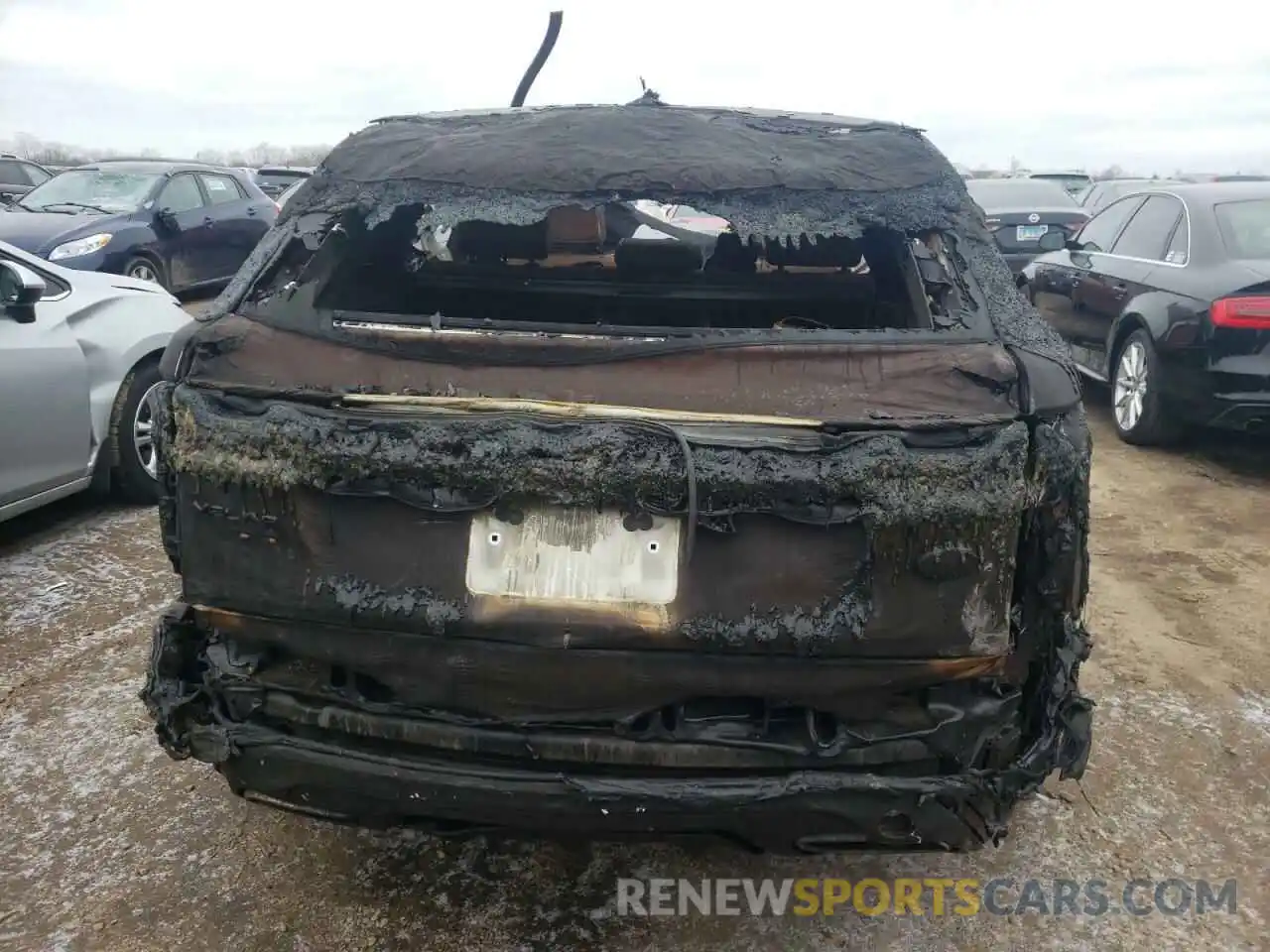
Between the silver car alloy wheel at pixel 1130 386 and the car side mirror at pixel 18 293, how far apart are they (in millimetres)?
5639

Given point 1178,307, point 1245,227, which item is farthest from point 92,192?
point 1245,227

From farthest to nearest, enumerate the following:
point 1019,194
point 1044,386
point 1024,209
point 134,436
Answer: point 1019,194 → point 1024,209 → point 134,436 → point 1044,386

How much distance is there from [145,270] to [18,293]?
6.60 meters

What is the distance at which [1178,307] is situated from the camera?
5629 mm

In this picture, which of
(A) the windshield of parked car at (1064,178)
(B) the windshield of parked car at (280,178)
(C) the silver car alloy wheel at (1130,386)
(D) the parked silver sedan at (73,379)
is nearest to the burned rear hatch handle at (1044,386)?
(D) the parked silver sedan at (73,379)

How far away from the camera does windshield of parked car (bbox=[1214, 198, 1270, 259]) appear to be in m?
5.59

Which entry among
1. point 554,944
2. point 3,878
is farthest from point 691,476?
point 3,878

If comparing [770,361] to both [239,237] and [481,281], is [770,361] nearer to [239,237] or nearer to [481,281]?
[481,281]

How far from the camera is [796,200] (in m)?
2.40

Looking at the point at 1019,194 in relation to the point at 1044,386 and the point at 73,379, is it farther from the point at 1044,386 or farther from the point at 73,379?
the point at 1044,386

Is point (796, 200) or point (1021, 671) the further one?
point (796, 200)

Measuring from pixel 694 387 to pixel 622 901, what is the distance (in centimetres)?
125

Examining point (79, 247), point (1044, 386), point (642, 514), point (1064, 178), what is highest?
point (1064, 178)

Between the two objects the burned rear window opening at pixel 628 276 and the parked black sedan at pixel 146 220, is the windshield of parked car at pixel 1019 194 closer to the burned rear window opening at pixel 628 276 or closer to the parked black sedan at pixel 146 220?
the parked black sedan at pixel 146 220
